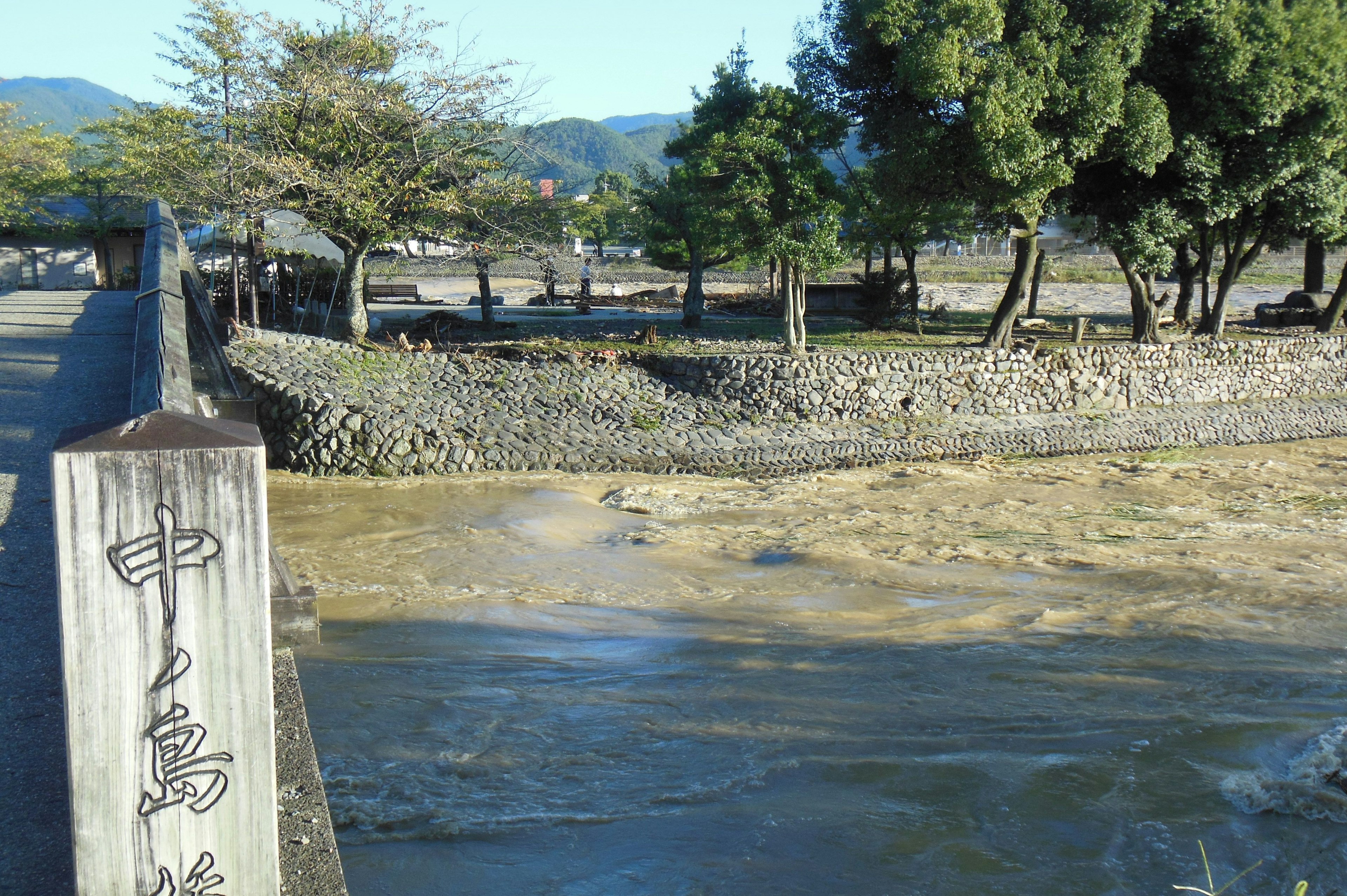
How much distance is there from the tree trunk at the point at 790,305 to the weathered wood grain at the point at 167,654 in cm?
1657

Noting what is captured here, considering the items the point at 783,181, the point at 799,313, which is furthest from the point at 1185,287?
the point at 783,181

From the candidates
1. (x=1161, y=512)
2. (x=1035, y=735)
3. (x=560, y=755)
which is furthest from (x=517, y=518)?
(x=1161, y=512)

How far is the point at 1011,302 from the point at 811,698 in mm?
14736

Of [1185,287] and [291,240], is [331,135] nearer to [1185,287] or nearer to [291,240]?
[291,240]

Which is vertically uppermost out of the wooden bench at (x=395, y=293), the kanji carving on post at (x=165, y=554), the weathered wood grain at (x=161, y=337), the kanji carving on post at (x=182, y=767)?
the wooden bench at (x=395, y=293)

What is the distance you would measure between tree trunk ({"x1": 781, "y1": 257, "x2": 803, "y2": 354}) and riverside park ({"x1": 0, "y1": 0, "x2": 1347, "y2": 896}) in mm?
235

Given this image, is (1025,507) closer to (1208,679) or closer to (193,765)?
(1208,679)

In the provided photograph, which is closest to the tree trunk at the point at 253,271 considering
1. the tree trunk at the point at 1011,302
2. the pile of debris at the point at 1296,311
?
the tree trunk at the point at 1011,302

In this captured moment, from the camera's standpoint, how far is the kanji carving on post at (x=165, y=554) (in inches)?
80.5

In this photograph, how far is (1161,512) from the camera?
14719 mm

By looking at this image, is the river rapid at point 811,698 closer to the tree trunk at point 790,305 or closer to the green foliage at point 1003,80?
the tree trunk at point 790,305

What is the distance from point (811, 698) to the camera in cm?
721

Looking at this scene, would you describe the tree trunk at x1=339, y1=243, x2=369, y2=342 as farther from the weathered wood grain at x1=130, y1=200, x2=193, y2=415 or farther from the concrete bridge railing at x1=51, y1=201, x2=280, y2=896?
the concrete bridge railing at x1=51, y1=201, x2=280, y2=896

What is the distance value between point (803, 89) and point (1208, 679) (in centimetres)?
1368
